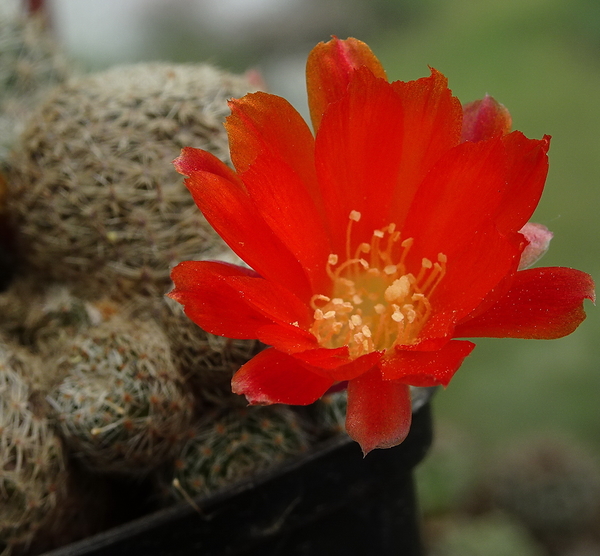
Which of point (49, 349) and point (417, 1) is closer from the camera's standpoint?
point (49, 349)

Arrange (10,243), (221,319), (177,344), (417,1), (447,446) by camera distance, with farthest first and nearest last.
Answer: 1. (417,1)
2. (447,446)
3. (10,243)
4. (177,344)
5. (221,319)

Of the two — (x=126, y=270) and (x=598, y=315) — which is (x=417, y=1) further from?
(x=126, y=270)

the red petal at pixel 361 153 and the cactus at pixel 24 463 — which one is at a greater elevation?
the red petal at pixel 361 153

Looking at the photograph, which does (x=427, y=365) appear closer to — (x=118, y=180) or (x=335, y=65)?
(x=335, y=65)

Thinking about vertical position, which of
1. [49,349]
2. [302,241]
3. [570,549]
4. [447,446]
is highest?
[302,241]

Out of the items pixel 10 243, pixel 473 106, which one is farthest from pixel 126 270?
pixel 473 106

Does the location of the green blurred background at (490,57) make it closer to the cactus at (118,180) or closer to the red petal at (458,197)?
the cactus at (118,180)

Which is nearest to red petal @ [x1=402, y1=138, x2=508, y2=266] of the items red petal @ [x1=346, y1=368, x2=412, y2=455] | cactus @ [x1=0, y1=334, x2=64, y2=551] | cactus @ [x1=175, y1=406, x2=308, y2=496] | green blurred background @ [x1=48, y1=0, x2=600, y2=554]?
red petal @ [x1=346, y1=368, x2=412, y2=455]

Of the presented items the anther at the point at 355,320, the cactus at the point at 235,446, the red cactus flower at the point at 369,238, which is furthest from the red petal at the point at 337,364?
the cactus at the point at 235,446
